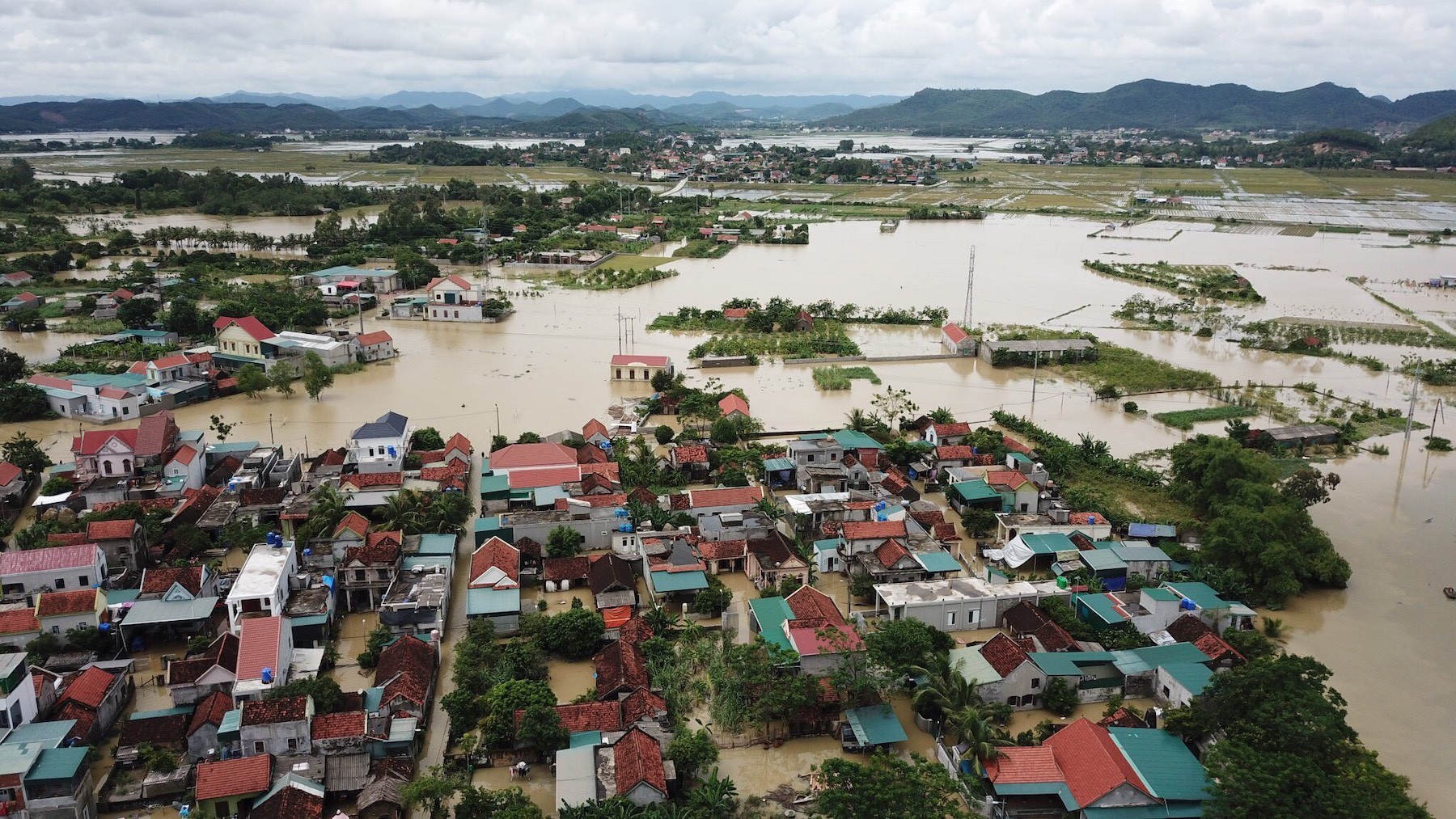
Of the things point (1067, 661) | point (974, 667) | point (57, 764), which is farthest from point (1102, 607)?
point (57, 764)

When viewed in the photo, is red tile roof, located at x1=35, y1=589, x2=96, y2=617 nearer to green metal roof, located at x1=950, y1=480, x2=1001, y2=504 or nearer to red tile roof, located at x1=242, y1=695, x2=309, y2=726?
red tile roof, located at x1=242, y1=695, x2=309, y2=726

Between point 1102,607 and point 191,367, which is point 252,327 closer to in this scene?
point 191,367

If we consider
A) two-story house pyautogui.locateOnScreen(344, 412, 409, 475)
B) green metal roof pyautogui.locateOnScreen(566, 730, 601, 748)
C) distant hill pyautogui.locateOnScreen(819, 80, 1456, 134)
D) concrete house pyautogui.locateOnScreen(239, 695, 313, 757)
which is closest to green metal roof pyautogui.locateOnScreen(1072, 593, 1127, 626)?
green metal roof pyautogui.locateOnScreen(566, 730, 601, 748)

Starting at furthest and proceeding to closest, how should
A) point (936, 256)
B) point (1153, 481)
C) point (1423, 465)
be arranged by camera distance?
point (936, 256) → point (1423, 465) → point (1153, 481)

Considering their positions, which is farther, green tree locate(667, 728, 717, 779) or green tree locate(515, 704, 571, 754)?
green tree locate(515, 704, 571, 754)

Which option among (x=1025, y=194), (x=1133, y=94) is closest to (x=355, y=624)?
(x=1025, y=194)

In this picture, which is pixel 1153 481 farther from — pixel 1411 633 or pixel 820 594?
pixel 820 594
